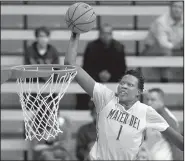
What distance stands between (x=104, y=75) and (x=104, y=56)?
0.25m

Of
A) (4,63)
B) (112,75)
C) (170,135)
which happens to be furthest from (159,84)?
(170,135)

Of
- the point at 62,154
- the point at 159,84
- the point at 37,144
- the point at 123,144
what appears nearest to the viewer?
the point at 123,144

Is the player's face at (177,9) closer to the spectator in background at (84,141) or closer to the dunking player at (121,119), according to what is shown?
the spectator in background at (84,141)

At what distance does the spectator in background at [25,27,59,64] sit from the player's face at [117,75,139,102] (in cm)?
285

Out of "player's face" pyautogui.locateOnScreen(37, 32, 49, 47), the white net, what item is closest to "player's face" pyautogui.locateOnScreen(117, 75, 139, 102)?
the white net

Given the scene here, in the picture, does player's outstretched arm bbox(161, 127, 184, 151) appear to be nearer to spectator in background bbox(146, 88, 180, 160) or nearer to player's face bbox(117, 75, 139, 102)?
player's face bbox(117, 75, 139, 102)

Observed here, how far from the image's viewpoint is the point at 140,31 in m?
8.19

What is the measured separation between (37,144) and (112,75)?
4.46 feet

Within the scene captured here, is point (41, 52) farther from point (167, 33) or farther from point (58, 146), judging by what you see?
point (167, 33)

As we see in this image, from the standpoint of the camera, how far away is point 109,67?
290 inches

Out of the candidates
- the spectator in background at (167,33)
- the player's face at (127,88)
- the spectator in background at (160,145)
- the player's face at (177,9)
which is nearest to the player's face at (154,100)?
the spectator in background at (160,145)

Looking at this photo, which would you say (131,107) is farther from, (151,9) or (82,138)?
(151,9)

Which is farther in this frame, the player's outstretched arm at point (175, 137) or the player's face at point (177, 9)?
the player's face at point (177, 9)

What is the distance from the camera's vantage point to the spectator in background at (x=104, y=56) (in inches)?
288
